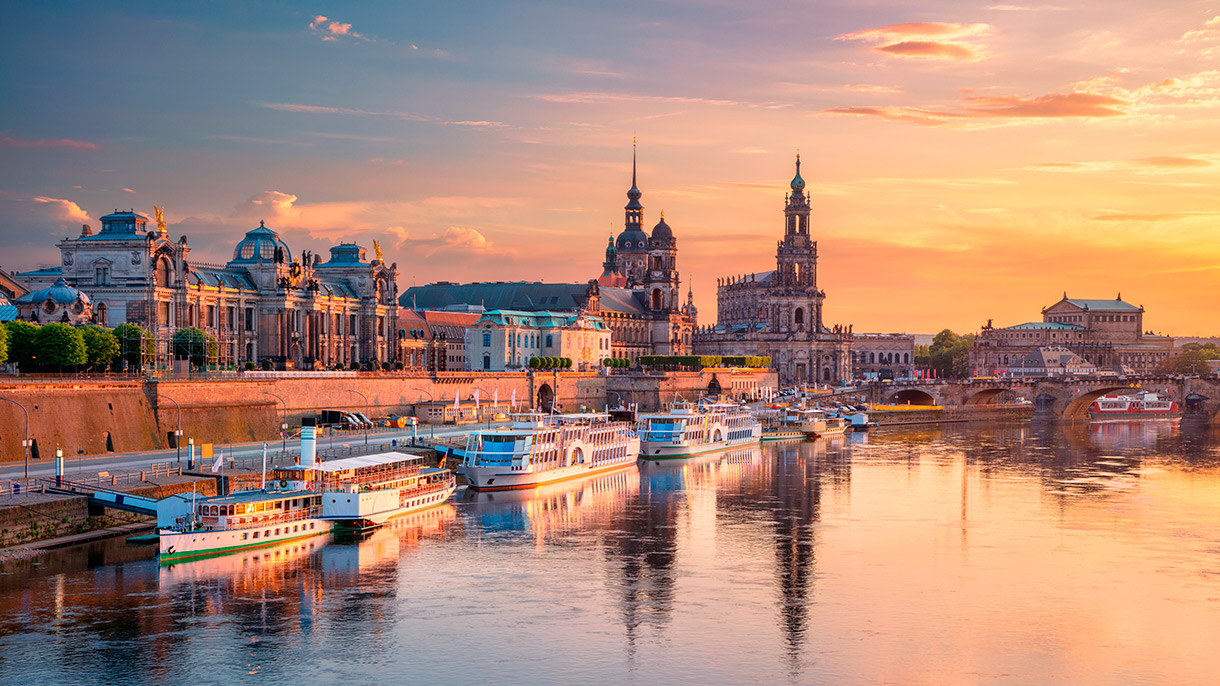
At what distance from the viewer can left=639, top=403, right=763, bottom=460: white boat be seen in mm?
93062

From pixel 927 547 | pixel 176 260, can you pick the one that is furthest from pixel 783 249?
pixel 927 547

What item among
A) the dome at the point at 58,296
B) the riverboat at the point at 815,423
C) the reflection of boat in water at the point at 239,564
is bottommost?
the reflection of boat in water at the point at 239,564

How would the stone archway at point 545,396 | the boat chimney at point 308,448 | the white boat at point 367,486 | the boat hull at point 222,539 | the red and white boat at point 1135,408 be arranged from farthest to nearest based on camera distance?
the red and white boat at point 1135,408 < the stone archway at point 545,396 < the boat chimney at point 308,448 < the white boat at point 367,486 < the boat hull at point 222,539

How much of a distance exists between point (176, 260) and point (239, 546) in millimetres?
51588

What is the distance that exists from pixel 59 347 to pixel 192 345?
18.0m

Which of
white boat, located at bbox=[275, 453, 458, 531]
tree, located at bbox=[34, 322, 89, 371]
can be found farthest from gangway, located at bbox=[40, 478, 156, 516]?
tree, located at bbox=[34, 322, 89, 371]

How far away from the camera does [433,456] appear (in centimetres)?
7100

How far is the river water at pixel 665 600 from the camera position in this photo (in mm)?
34000

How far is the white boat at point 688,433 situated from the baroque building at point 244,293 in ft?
106

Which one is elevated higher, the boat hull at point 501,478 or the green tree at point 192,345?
the green tree at point 192,345

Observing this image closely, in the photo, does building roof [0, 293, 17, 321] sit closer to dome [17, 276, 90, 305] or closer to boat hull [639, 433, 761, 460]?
dome [17, 276, 90, 305]

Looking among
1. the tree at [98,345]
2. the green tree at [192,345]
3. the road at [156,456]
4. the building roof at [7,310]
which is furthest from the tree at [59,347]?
the green tree at [192,345]

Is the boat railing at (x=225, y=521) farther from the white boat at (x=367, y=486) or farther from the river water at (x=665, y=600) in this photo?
the white boat at (x=367, y=486)

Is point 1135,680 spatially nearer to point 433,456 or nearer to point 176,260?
point 433,456
